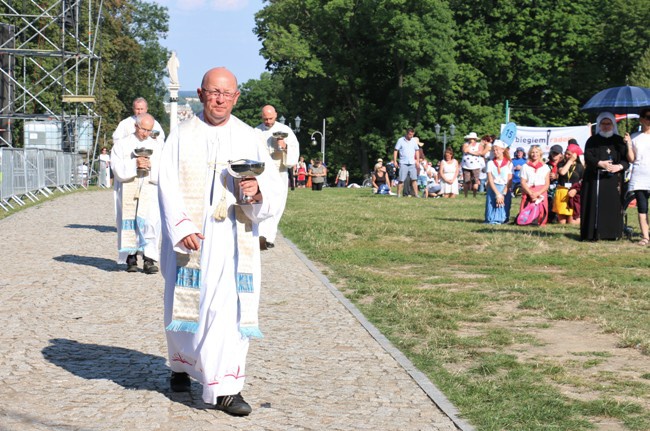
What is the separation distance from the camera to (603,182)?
1719cm

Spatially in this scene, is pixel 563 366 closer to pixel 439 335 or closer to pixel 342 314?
pixel 439 335

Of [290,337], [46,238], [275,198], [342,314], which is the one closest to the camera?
[275,198]

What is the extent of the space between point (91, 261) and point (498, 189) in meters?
10.2

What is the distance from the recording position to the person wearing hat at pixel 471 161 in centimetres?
3189


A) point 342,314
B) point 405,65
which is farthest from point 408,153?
point 405,65

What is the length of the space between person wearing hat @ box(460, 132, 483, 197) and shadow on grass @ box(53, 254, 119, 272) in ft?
59.3

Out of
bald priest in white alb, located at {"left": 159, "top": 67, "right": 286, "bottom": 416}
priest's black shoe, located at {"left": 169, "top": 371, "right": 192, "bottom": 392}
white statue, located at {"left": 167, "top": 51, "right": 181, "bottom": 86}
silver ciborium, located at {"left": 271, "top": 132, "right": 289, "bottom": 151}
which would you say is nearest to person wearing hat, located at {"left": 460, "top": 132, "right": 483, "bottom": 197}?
white statue, located at {"left": 167, "top": 51, "right": 181, "bottom": 86}

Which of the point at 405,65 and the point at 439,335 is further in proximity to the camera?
the point at 405,65

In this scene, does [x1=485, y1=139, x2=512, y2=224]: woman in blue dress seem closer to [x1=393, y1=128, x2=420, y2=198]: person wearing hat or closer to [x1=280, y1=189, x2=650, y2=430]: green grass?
[x1=280, y1=189, x2=650, y2=430]: green grass

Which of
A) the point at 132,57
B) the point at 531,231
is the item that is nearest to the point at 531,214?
the point at 531,231

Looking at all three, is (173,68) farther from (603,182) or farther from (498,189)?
(603,182)

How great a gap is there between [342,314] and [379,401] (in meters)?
3.47

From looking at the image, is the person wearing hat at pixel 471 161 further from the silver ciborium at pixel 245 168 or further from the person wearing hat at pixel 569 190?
the silver ciborium at pixel 245 168

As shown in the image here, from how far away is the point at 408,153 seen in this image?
33.1 m
